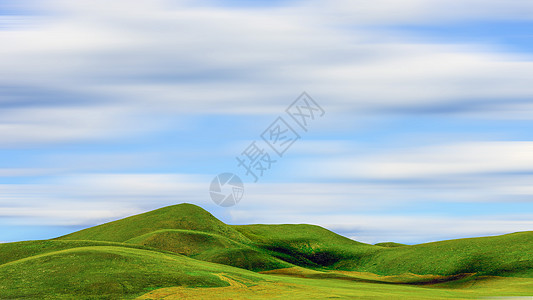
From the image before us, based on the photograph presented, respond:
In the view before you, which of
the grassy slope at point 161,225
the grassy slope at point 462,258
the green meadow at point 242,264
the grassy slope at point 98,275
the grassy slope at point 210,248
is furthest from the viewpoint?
the grassy slope at point 161,225

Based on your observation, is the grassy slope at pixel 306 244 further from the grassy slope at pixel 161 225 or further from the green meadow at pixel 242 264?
the grassy slope at pixel 161 225

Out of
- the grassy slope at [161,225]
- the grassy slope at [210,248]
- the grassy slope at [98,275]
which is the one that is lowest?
the grassy slope at [98,275]

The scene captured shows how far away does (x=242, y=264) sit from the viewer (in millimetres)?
128500

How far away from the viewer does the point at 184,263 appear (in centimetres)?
8625

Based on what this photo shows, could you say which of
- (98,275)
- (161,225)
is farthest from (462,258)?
(161,225)

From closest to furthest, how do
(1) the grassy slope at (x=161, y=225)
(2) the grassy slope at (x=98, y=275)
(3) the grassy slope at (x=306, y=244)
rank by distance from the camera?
(2) the grassy slope at (x=98, y=275)
(3) the grassy slope at (x=306, y=244)
(1) the grassy slope at (x=161, y=225)

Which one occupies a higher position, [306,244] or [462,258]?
[306,244]

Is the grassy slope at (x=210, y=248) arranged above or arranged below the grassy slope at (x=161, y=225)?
below

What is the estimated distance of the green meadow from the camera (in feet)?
236

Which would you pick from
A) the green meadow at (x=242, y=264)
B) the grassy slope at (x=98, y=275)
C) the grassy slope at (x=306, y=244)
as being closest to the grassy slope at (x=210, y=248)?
the green meadow at (x=242, y=264)

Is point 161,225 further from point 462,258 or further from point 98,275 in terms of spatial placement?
point 98,275

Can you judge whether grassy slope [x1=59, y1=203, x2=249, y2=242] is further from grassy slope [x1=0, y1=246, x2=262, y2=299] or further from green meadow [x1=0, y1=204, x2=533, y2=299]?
grassy slope [x1=0, y1=246, x2=262, y2=299]

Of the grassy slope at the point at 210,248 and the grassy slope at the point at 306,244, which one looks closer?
the grassy slope at the point at 210,248

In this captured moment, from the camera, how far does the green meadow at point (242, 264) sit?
236ft
